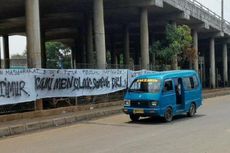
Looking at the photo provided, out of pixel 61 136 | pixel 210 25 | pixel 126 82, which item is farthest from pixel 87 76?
pixel 210 25

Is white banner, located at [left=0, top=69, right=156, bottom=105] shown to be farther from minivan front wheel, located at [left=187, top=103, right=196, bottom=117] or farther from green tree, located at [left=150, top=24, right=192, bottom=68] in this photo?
green tree, located at [left=150, top=24, right=192, bottom=68]

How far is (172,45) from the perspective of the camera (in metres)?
36.7

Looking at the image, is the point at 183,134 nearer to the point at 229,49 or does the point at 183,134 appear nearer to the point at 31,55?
the point at 31,55

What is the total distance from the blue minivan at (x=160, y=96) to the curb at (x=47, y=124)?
2.41 meters

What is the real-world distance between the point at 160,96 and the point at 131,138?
4.39 metres

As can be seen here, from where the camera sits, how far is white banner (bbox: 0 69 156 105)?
17.2 meters

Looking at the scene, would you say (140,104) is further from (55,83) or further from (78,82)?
(78,82)

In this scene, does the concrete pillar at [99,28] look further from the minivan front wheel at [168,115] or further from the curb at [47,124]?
the minivan front wheel at [168,115]

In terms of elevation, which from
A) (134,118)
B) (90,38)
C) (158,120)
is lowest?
(158,120)

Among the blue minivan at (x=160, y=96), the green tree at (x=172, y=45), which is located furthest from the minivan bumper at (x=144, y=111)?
the green tree at (x=172, y=45)

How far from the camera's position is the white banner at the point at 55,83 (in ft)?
56.3

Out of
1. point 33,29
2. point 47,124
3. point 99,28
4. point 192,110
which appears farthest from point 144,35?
point 47,124

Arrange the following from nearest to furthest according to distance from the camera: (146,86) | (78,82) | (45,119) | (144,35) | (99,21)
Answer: (146,86) < (45,119) < (78,82) < (99,21) < (144,35)

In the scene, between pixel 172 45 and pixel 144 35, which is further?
pixel 172 45
